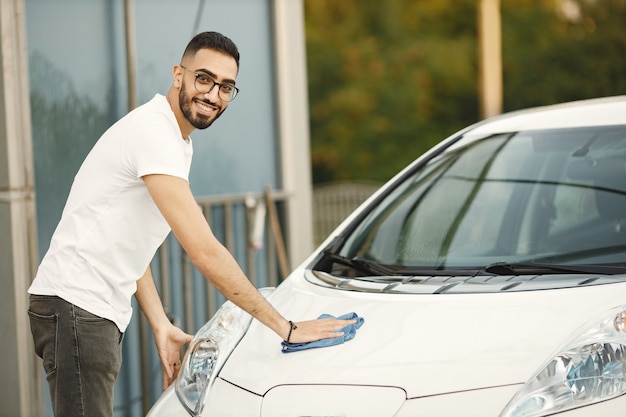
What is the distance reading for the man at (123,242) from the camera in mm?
3104

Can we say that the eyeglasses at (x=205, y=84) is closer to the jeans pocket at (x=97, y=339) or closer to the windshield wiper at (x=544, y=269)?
the jeans pocket at (x=97, y=339)

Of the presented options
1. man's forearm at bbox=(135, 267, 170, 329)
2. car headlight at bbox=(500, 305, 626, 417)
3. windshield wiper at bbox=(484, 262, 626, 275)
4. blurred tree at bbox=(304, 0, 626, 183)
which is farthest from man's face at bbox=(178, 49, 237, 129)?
blurred tree at bbox=(304, 0, 626, 183)

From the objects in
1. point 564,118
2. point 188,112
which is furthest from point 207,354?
point 564,118

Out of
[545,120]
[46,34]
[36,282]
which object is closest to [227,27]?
[46,34]

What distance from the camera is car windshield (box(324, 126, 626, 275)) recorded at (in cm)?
375

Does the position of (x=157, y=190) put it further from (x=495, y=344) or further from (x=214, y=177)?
(x=214, y=177)

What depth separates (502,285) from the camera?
10.9 ft

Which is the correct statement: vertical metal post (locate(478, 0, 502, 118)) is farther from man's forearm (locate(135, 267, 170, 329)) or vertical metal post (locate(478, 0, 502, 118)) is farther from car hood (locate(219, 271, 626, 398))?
car hood (locate(219, 271, 626, 398))

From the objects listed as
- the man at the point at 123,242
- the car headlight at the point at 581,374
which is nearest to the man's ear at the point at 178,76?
the man at the point at 123,242

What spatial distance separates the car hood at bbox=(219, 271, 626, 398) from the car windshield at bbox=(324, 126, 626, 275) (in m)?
0.37

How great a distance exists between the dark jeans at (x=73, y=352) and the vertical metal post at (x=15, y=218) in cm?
171

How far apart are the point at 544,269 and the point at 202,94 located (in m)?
1.28

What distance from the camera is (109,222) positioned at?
3.20m

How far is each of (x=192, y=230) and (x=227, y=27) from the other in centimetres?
390
